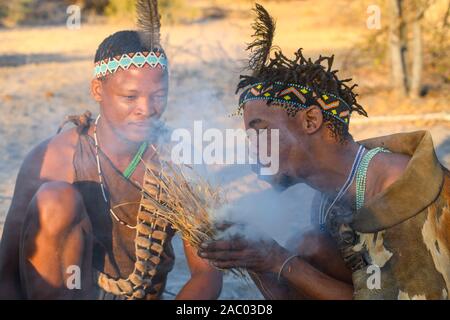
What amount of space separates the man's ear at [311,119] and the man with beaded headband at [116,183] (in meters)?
0.71

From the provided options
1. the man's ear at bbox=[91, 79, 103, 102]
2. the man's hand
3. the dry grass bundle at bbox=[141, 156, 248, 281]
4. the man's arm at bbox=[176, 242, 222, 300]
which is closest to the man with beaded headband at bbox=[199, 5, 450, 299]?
the man's hand

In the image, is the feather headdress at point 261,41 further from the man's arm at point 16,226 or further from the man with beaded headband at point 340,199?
the man's arm at point 16,226

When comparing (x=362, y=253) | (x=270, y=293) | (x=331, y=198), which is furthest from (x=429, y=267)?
(x=270, y=293)

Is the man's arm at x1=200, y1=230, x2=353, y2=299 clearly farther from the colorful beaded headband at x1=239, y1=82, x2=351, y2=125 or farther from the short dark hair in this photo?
the short dark hair

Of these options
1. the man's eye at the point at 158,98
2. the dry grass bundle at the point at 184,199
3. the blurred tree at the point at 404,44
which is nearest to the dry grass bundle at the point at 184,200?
the dry grass bundle at the point at 184,199

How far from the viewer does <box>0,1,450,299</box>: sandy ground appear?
5605 mm

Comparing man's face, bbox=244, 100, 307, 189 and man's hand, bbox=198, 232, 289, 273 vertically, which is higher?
man's face, bbox=244, 100, 307, 189

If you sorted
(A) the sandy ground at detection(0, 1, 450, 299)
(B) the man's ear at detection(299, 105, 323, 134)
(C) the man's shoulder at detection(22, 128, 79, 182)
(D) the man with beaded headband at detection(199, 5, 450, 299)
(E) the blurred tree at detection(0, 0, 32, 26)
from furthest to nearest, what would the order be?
1. (E) the blurred tree at detection(0, 0, 32, 26)
2. (A) the sandy ground at detection(0, 1, 450, 299)
3. (C) the man's shoulder at detection(22, 128, 79, 182)
4. (B) the man's ear at detection(299, 105, 323, 134)
5. (D) the man with beaded headband at detection(199, 5, 450, 299)

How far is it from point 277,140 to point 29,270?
3.62 ft

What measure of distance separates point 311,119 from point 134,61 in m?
0.87

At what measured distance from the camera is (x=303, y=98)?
115 inches

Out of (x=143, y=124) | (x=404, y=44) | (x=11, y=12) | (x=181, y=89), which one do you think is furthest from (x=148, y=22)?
(x=11, y=12)

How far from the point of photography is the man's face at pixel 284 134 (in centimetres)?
291

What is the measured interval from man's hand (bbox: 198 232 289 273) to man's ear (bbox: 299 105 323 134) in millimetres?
438
